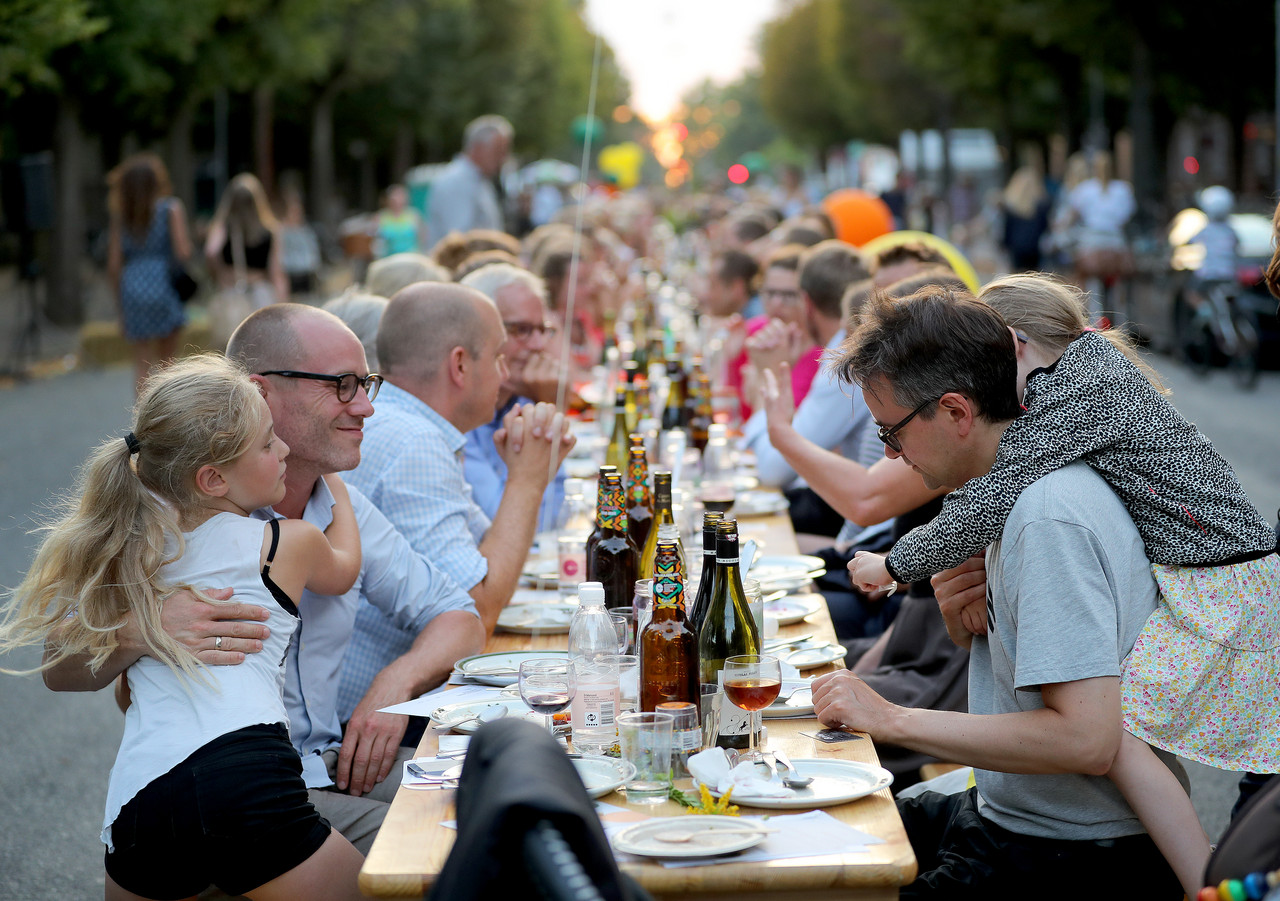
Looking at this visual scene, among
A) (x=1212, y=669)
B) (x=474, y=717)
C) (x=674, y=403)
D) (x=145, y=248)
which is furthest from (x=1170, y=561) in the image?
(x=145, y=248)

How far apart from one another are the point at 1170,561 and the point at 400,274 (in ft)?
14.1

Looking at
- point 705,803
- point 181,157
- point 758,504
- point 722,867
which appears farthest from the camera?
point 181,157

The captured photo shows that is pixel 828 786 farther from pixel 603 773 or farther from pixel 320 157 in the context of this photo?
pixel 320 157

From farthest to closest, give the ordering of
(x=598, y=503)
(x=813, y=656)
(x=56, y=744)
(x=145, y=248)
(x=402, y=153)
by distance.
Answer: (x=402, y=153) < (x=145, y=248) < (x=56, y=744) < (x=598, y=503) < (x=813, y=656)

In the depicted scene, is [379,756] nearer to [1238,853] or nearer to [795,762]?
[795,762]

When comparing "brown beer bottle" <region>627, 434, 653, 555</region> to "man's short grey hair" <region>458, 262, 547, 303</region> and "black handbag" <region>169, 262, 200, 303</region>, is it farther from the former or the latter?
"black handbag" <region>169, 262, 200, 303</region>

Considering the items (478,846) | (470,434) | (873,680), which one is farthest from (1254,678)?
(470,434)

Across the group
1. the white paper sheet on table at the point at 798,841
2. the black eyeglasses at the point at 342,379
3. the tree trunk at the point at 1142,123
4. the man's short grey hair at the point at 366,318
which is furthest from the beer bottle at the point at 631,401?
the tree trunk at the point at 1142,123

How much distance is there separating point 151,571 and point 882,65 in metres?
49.2

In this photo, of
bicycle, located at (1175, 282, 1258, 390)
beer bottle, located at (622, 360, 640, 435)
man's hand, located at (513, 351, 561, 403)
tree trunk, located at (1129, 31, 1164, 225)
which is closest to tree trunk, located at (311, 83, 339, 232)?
tree trunk, located at (1129, 31, 1164, 225)

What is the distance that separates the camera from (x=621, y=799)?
2355 millimetres

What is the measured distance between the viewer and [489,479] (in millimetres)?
4801

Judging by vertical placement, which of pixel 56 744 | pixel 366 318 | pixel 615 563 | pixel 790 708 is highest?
pixel 366 318

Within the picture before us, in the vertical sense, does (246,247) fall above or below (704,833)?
above
